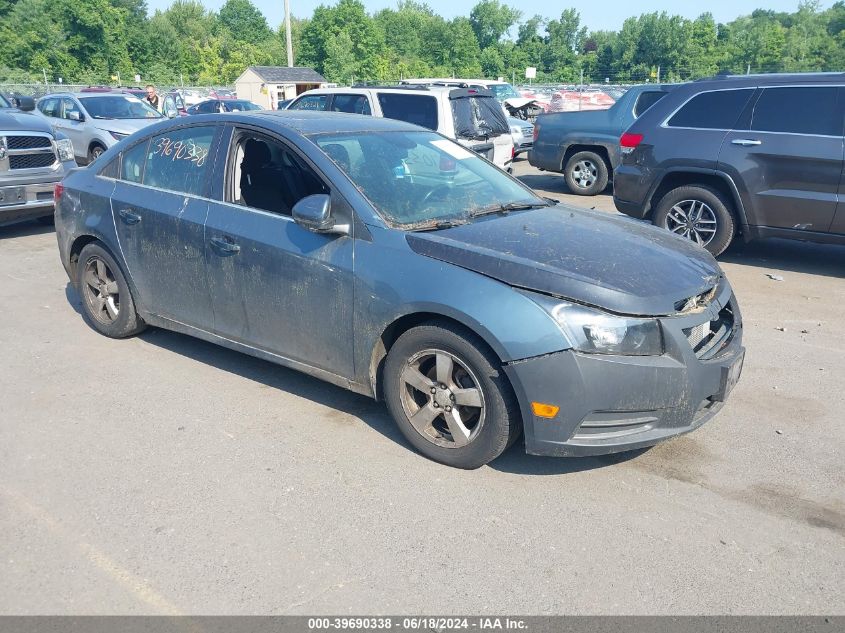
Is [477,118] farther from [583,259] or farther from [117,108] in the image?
[583,259]

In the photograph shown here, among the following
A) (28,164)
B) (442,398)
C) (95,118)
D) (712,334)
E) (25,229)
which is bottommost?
(25,229)

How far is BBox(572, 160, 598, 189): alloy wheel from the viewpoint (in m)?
13.0

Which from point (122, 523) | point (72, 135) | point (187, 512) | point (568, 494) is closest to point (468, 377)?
point (568, 494)

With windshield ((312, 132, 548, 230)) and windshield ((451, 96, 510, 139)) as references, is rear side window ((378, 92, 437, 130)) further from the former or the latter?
windshield ((312, 132, 548, 230))

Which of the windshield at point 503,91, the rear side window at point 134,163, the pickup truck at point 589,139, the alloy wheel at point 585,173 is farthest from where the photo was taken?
the windshield at point 503,91

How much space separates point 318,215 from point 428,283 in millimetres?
754

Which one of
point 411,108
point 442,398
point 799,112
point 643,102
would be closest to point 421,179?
point 442,398

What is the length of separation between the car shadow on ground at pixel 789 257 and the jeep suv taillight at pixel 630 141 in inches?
61.6

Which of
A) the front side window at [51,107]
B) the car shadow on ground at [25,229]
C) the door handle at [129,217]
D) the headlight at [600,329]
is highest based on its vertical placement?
the front side window at [51,107]

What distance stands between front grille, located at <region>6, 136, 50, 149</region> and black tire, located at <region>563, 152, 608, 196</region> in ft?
26.7

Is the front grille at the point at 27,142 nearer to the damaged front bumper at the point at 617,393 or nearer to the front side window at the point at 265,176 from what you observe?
the front side window at the point at 265,176

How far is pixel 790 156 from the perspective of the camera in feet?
24.2

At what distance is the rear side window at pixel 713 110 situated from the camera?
25.8 feet

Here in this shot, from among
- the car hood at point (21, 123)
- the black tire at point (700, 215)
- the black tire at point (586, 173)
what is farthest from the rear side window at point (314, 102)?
the black tire at point (700, 215)
